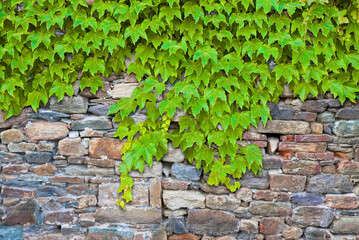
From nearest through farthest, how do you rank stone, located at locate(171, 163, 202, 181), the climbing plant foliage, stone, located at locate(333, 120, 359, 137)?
the climbing plant foliage, stone, located at locate(333, 120, 359, 137), stone, located at locate(171, 163, 202, 181)

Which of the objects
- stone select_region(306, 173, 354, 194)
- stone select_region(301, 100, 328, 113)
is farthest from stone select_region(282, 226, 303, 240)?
stone select_region(301, 100, 328, 113)

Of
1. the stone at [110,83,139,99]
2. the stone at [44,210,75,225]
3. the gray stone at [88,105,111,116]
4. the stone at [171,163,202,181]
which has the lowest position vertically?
the stone at [44,210,75,225]

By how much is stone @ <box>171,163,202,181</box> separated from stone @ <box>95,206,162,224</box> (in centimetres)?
35

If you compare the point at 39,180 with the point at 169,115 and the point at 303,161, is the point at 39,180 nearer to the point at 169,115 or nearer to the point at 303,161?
the point at 169,115

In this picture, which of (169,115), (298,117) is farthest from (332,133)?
(169,115)

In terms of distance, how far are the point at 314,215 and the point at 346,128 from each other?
30.9 inches

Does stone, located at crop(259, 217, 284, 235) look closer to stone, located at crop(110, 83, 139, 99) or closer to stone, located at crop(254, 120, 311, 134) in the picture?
stone, located at crop(254, 120, 311, 134)

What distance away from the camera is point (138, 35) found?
2.37 m

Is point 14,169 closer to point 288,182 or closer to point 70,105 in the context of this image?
point 70,105

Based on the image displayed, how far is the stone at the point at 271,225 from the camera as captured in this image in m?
2.64

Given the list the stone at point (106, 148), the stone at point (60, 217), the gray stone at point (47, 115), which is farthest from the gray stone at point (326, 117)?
the stone at point (60, 217)

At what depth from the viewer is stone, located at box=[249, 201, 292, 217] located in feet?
8.62

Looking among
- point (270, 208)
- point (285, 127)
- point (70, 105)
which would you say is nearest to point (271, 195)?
point (270, 208)

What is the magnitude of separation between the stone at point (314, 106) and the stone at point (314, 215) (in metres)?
0.83
